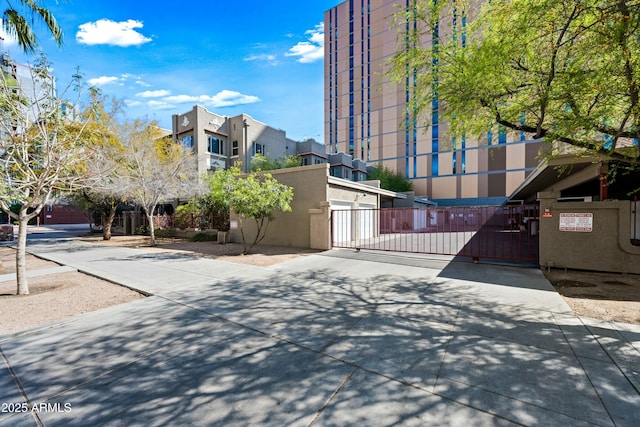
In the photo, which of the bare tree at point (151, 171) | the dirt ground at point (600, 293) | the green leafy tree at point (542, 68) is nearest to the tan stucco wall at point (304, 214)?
the bare tree at point (151, 171)

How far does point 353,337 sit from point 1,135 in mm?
9947

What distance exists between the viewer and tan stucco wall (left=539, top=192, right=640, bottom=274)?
24.8 feet

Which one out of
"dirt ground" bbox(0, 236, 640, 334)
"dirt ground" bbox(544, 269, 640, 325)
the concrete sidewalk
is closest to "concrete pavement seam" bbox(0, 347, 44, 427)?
the concrete sidewalk

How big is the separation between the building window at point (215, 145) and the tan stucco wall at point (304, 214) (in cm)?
1674

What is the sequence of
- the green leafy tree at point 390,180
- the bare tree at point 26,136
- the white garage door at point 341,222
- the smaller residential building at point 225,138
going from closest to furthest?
the bare tree at point 26,136
the white garage door at point 341,222
the smaller residential building at point 225,138
the green leafy tree at point 390,180

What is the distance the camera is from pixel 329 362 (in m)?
3.40

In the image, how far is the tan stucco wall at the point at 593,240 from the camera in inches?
297

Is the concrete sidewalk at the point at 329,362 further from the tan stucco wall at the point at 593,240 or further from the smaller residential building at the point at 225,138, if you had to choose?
the smaller residential building at the point at 225,138

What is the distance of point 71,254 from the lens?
40.9 feet

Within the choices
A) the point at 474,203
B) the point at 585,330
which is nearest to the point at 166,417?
the point at 585,330

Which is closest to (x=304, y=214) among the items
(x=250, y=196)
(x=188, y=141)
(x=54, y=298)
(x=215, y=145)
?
(x=250, y=196)

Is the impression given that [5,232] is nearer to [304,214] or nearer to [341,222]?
[304,214]

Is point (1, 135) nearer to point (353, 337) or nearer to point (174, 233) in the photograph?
point (353, 337)

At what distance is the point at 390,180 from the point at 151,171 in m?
35.3
